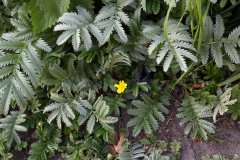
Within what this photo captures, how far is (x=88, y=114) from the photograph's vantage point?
2.05 m

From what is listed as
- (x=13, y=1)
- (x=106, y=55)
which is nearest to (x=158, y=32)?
(x=106, y=55)

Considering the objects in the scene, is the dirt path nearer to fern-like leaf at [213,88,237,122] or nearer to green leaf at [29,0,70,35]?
fern-like leaf at [213,88,237,122]

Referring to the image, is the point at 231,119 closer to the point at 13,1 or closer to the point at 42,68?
the point at 42,68

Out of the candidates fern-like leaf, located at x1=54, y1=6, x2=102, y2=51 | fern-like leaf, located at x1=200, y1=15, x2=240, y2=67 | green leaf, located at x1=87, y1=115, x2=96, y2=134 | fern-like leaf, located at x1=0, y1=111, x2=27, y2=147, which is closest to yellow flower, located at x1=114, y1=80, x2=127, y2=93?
green leaf, located at x1=87, y1=115, x2=96, y2=134

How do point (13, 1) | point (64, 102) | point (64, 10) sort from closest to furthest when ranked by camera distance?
1. point (64, 10)
2. point (64, 102)
3. point (13, 1)

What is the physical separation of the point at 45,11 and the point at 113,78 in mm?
695

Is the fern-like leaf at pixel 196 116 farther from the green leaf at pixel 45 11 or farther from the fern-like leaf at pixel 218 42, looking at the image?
the green leaf at pixel 45 11

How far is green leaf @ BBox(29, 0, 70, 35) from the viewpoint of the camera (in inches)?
71.6

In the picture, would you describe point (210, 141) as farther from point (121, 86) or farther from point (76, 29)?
point (76, 29)

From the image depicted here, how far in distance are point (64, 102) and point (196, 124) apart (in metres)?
0.84

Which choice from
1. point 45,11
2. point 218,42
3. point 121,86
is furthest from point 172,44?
point 45,11

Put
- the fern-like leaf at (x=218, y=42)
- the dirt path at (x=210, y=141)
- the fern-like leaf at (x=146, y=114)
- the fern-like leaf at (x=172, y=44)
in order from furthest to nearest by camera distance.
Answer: the dirt path at (x=210, y=141) < the fern-like leaf at (x=146, y=114) < the fern-like leaf at (x=218, y=42) < the fern-like leaf at (x=172, y=44)

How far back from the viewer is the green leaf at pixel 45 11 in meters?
1.82

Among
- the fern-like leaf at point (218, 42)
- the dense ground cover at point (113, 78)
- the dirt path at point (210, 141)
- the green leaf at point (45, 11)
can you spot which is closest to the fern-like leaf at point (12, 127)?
the dense ground cover at point (113, 78)
